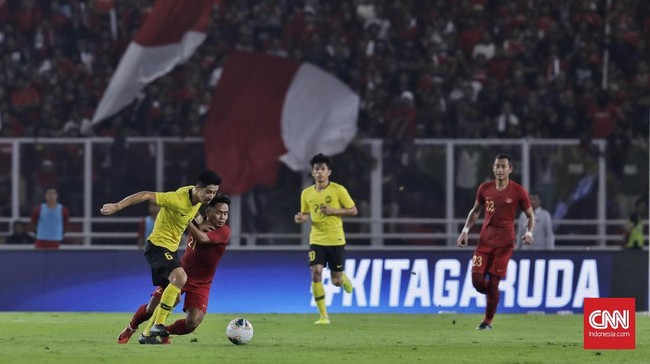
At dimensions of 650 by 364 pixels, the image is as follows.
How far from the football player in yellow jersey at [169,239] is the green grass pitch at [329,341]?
0.30m

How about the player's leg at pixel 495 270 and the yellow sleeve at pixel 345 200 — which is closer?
the player's leg at pixel 495 270

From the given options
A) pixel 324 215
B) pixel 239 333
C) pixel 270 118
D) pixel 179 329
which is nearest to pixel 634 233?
pixel 270 118

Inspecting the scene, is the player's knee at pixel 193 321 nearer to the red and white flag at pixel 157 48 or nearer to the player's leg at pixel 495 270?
the player's leg at pixel 495 270

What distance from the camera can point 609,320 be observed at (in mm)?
14586

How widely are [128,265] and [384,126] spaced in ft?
21.2

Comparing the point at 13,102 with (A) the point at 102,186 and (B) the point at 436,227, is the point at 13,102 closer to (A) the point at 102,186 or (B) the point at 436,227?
(A) the point at 102,186

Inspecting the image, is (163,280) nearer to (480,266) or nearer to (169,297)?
(169,297)

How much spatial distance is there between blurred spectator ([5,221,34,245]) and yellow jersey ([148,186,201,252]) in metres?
11.6

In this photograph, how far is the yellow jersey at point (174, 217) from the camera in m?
15.3

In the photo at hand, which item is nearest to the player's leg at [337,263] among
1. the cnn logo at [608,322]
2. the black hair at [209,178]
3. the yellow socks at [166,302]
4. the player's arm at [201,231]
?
the player's arm at [201,231]

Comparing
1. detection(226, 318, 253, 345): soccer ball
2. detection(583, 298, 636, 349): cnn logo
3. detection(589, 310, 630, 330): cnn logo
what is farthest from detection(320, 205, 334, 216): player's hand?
detection(589, 310, 630, 330): cnn logo

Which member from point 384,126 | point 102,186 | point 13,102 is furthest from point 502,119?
point 13,102

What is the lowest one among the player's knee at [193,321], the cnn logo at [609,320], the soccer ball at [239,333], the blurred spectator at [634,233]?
the soccer ball at [239,333]

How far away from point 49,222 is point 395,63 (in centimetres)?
794
